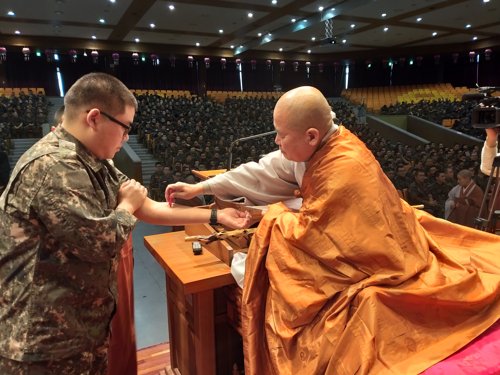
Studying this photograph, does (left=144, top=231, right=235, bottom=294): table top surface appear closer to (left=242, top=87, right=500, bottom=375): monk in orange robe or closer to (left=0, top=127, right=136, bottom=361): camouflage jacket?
(left=242, top=87, right=500, bottom=375): monk in orange robe

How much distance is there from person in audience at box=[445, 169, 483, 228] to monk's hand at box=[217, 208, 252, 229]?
271cm

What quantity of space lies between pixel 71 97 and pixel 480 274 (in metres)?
1.40

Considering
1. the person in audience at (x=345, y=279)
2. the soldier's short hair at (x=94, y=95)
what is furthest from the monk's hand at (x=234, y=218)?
the soldier's short hair at (x=94, y=95)

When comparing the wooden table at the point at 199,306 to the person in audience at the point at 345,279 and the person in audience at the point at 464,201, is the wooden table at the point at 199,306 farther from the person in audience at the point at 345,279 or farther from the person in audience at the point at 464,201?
the person in audience at the point at 464,201

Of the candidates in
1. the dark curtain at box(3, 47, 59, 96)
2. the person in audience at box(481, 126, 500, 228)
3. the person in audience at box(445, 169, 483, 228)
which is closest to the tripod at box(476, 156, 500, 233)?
the person in audience at box(481, 126, 500, 228)

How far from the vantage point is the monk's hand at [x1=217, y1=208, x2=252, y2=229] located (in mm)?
1604

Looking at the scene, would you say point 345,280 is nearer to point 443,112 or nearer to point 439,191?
point 439,191

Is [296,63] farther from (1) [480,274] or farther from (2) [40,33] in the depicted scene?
(1) [480,274]

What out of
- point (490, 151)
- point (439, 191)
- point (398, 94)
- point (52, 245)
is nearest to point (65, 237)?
point (52, 245)

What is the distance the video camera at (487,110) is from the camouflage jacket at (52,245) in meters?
2.12

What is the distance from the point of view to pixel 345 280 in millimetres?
1141

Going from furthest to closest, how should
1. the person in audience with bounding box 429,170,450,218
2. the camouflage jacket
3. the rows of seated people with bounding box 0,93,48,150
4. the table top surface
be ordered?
the rows of seated people with bounding box 0,93,48,150, the person in audience with bounding box 429,170,450,218, the table top surface, the camouflage jacket

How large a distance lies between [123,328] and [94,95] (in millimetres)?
1116

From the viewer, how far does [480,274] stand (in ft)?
4.24
